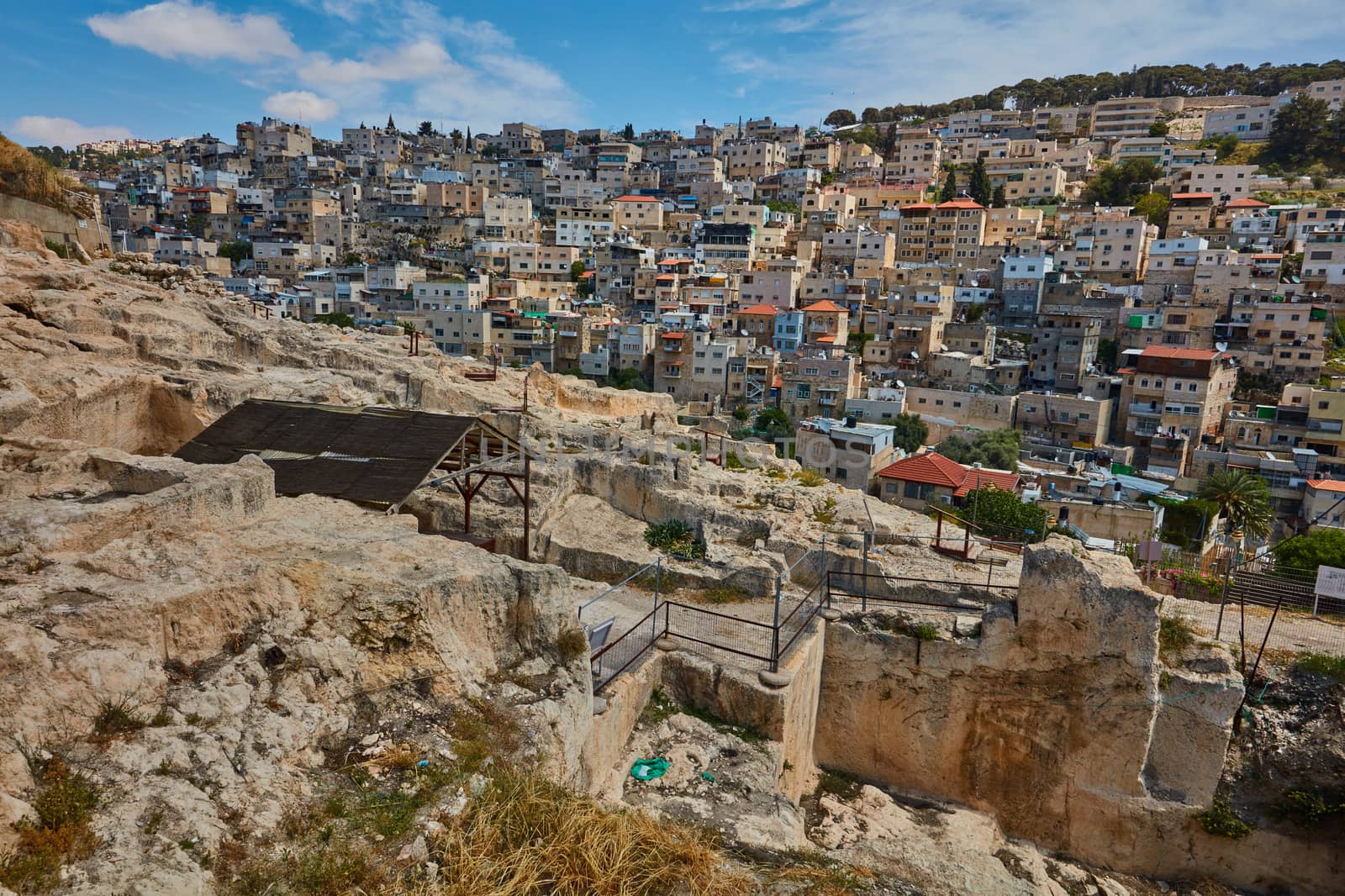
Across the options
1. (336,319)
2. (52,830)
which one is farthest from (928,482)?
(336,319)

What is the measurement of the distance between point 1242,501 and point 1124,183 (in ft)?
224

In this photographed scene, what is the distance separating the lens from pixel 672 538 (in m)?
15.5

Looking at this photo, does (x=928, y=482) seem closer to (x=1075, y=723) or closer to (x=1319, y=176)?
(x=1075, y=723)

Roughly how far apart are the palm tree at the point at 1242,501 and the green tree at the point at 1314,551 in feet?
23.2

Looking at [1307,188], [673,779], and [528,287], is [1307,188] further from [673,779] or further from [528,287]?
[673,779]

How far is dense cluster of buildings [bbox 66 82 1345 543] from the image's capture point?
48.5m

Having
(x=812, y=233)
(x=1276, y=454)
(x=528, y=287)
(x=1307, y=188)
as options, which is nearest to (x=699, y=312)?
(x=528, y=287)

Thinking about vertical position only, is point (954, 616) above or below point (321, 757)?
below

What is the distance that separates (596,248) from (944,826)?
7122cm

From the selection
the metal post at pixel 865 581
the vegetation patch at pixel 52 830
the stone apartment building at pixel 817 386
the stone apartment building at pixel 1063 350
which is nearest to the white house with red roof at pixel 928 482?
the metal post at pixel 865 581

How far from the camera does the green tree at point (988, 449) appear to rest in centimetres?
4166

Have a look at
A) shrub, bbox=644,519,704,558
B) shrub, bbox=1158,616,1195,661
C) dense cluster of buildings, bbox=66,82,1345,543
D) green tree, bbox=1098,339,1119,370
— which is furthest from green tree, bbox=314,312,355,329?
green tree, bbox=1098,339,1119,370

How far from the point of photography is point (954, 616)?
11.8m

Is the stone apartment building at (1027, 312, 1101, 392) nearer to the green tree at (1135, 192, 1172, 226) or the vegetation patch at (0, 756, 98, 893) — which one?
the green tree at (1135, 192, 1172, 226)
